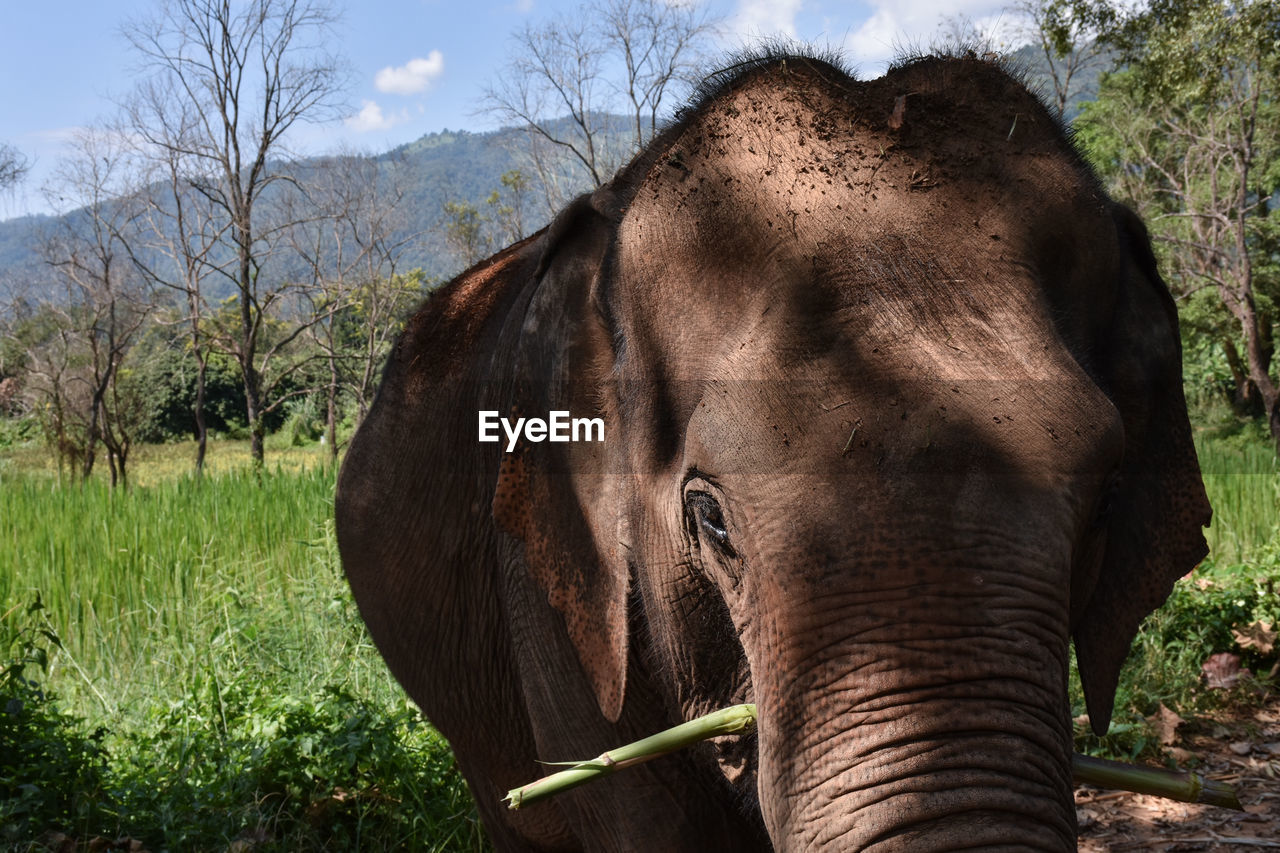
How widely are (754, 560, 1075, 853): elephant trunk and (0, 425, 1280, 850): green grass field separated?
8.63 ft

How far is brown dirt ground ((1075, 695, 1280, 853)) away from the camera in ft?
12.5

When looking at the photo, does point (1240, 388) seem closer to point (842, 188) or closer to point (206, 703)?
point (206, 703)

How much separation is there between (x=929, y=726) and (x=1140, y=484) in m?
1.05

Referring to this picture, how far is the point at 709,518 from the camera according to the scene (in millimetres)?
1593

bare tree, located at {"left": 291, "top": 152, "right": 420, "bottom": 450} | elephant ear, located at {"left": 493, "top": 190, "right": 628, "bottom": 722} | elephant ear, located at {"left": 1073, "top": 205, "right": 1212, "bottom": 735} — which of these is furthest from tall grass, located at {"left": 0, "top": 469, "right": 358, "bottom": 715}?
bare tree, located at {"left": 291, "top": 152, "right": 420, "bottom": 450}

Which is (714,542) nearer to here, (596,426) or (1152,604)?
(596,426)

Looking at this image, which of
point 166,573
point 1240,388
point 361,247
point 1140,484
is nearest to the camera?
point 1140,484

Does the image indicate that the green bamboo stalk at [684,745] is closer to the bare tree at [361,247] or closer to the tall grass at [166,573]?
the tall grass at [166,573]

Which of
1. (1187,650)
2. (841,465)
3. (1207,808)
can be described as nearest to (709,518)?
(841,465)

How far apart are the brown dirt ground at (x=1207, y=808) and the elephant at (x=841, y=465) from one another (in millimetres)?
2265

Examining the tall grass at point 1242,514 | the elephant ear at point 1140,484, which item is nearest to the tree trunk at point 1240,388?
the tall grass at point 1242,514

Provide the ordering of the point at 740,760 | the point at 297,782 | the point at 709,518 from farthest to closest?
1. the point at 297,782
2. the point at 740,760
3. the point at 709,518

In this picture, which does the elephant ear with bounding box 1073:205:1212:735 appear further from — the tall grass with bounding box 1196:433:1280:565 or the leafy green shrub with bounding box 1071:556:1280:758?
the tall grass with bounding box 1196:433:1280:565

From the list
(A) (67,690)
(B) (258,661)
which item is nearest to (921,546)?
(B) (258,661)
